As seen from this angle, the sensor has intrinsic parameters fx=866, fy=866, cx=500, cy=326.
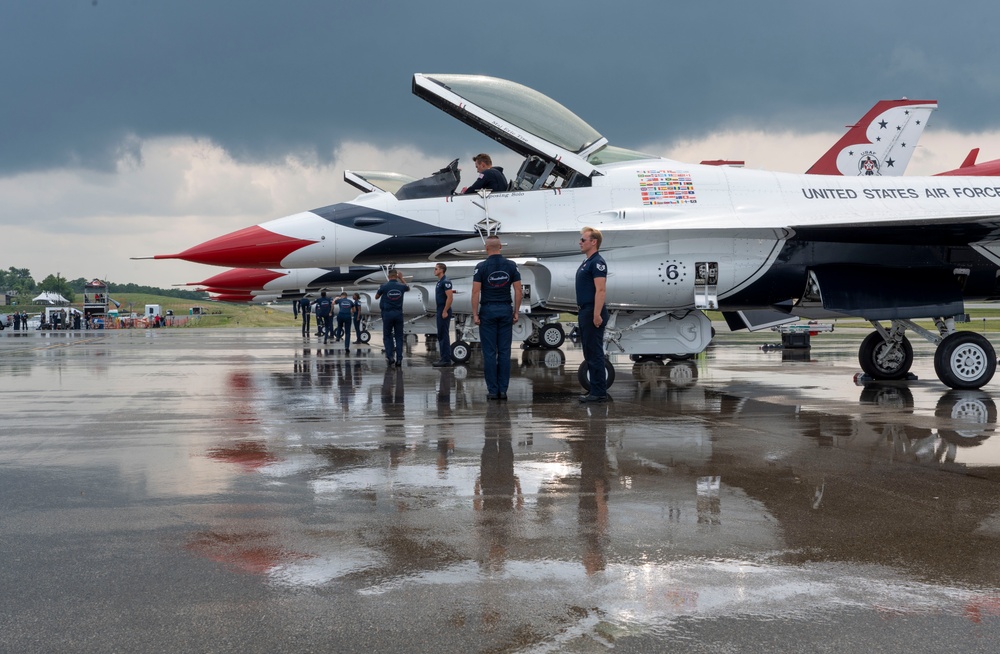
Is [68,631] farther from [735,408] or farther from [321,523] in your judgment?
[735,408]

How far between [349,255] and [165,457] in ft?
17.2

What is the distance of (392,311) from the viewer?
45.1 feet

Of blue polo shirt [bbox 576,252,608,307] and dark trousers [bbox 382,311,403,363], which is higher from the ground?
blue polo shirt [bbox 576,252,608,307]

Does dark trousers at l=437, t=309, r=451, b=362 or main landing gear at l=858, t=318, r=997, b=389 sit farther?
dark trousers at l=437, t=309, r=451, b=362

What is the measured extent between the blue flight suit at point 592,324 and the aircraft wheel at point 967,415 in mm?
2908

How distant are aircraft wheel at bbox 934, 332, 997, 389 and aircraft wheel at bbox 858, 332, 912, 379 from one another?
3.92 ft

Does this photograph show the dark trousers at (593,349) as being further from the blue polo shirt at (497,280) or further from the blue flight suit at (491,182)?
the blue flight suit at (491,182)

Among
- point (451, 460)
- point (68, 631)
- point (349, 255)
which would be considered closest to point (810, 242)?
point (349, 255)

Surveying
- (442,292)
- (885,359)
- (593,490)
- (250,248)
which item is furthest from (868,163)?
(593,490)

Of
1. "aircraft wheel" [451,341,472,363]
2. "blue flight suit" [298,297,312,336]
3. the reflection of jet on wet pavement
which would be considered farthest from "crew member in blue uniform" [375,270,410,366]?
"blue flight suit" [298,297,312,336]

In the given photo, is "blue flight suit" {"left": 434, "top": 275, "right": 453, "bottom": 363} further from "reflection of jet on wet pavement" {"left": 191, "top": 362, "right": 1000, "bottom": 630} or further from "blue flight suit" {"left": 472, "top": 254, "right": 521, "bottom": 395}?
"reflection of jet on wet pavement" {"left": 191, "top": 362, "right": 1000, "bottom": 630}

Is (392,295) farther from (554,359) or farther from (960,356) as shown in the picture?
(960,356)

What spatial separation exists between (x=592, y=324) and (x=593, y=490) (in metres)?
4.01

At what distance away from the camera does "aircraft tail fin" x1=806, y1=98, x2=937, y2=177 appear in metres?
17.4
